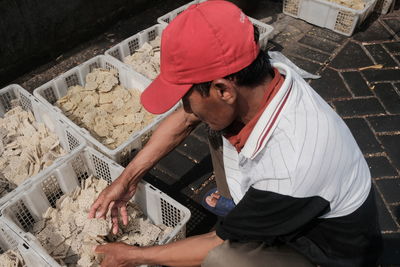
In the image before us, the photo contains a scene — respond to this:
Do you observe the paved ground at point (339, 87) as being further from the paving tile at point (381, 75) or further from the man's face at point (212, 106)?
the man's face at point (212, 106)

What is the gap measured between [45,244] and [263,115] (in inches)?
71.0

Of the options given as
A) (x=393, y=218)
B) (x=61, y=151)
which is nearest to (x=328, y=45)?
(x=393, y=218)

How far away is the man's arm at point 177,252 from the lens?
6.03 ft

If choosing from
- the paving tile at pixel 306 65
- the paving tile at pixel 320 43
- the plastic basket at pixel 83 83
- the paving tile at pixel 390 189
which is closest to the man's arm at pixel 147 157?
the plastic basket at pixel 83 83

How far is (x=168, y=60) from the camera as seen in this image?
1.48 metres

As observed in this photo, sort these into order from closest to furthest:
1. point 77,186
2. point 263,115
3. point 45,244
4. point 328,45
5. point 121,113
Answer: point 263,115
point 45,244
point 77,186
point 121,113
point 328,45

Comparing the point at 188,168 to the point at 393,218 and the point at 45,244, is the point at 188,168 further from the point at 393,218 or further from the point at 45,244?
the point at 393,218

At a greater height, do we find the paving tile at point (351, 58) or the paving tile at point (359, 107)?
the paving tile at point (351, 58)

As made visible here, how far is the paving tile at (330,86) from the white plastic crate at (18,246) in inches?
121

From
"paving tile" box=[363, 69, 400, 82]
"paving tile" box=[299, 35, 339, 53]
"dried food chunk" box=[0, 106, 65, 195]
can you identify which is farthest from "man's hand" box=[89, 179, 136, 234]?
"paving tile" box=[299, 35, 339, 53]

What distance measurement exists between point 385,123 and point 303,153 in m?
2.63

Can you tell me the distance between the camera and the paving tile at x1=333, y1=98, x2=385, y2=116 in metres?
→ 3.79

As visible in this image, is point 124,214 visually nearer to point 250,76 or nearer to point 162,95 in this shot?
point 162,95

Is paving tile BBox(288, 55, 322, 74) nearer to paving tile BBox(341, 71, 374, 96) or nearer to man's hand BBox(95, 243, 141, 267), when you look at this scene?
paving tile BBox(341, 71, 374, 96)
